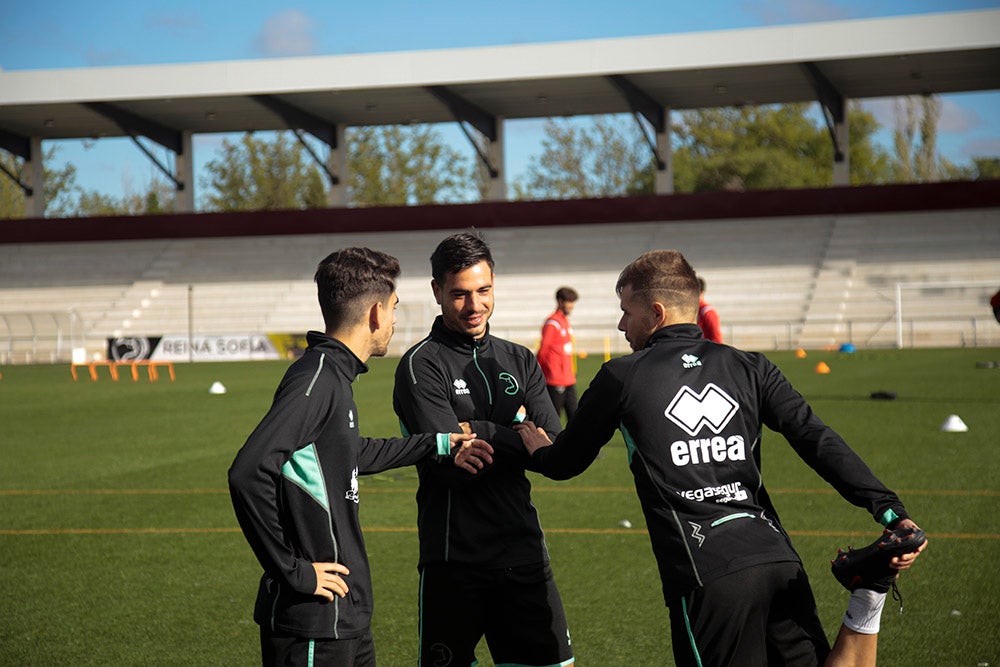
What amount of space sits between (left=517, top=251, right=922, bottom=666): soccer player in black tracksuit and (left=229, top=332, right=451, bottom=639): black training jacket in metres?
0.75

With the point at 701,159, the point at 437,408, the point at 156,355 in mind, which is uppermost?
the point at 701,159

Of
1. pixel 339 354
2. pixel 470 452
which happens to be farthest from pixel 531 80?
pixel 339 354

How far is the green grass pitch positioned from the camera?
19.2 ft

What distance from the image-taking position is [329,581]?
10.7 ft

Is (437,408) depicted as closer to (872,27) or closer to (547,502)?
(547,502)

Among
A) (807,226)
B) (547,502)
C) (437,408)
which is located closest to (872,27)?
(807,226)

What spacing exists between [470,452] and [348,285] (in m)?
0.72

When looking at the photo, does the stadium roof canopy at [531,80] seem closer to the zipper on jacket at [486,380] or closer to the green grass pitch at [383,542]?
the green grass pitch at [383,542]

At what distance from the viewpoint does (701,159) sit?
6975cm

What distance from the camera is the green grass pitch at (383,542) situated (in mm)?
5867

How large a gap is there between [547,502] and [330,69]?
107 feet

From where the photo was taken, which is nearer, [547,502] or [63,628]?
[63,628]

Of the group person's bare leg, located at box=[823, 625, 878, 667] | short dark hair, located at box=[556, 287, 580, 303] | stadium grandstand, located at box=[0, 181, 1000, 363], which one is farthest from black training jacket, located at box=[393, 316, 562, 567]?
stadium grandstand, located at box=[0, 181, 1000, 363]

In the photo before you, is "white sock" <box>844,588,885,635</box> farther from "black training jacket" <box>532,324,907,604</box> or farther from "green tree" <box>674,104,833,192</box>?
"green tree" <box>674,104,833,192</box>
